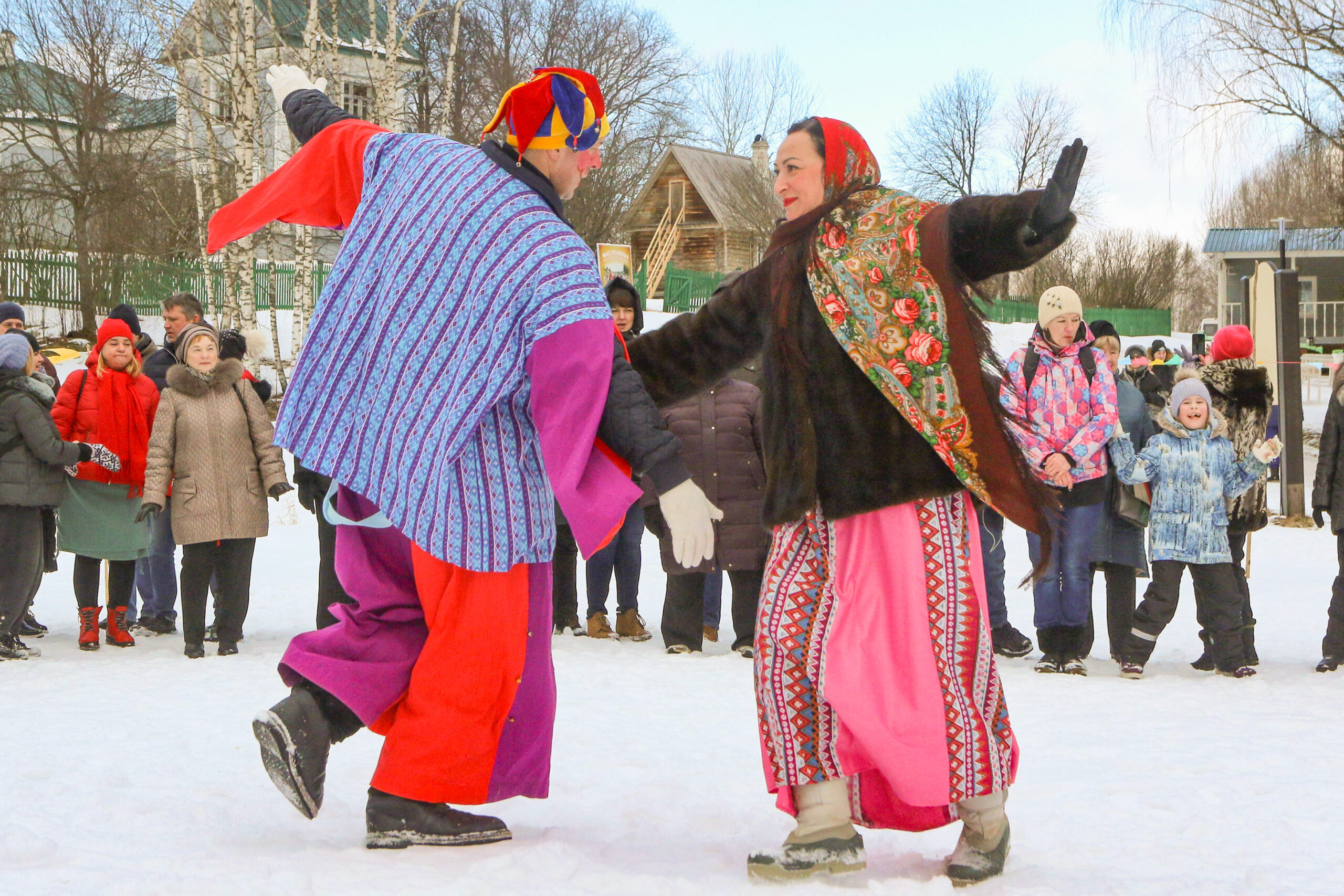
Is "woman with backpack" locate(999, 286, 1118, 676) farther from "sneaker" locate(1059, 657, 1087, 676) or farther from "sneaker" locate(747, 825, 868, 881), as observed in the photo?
"sneaker" locate(747, 825, 868, 881)

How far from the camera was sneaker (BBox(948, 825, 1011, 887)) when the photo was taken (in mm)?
2844

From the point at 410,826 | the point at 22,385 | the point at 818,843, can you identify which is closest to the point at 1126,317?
the point at 22,385

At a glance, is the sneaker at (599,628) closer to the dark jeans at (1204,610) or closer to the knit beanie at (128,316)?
the dark jeans at (1204,610)

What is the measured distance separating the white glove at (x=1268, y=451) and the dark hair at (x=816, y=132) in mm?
4182

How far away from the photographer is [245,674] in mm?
5773

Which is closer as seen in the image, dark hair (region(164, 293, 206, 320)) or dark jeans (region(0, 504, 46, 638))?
dark jeans (region(0, 504, 46, 638))

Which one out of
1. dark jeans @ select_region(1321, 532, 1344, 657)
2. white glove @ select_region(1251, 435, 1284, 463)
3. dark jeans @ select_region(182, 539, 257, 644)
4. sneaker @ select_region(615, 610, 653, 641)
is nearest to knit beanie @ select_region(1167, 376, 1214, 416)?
white glove @ select_region(1251, 435, 1284, 463)

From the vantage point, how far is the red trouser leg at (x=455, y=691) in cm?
291

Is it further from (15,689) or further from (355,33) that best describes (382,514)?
(355,33)

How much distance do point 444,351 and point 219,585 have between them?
4.30 meters

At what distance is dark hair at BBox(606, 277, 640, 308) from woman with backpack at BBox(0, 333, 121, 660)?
2.95m

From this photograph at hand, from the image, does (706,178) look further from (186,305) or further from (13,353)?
(13,353)

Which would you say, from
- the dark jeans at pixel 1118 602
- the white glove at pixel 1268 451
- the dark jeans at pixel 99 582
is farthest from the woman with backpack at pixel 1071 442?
the dark jeans at pixel 99 582

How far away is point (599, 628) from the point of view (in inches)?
281
